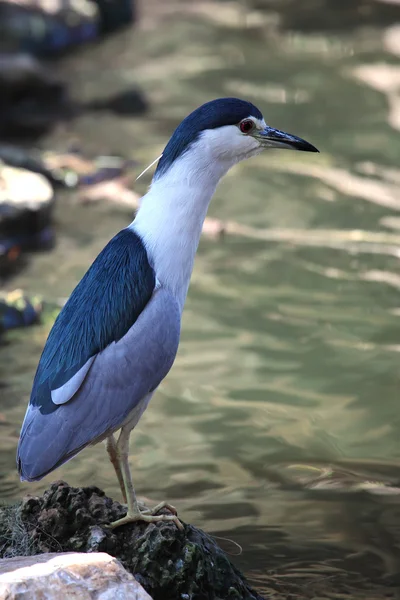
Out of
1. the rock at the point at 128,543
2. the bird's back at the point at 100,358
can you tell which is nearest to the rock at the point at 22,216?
the bird's back at the point at 100,358

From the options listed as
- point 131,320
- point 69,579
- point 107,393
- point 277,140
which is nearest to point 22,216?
point 277,140

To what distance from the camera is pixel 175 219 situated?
4.16m

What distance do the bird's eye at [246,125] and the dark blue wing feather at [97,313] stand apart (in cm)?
63

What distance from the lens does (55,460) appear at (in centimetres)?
385

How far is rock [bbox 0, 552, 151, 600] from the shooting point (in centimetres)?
318

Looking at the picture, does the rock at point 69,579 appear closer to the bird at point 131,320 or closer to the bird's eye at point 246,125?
the bird at point 131,320

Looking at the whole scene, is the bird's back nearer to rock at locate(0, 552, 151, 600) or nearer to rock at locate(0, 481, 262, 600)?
rock at locate(0, 481, 262, 600)

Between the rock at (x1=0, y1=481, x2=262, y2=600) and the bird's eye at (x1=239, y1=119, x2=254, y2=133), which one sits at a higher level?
the bird's eye at (x1=239, y1=119, x2=254, y2=133)

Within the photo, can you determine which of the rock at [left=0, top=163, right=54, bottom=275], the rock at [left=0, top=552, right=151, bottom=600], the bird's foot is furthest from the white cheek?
the rock at [left=0, top=163, right=54, bottom=275]

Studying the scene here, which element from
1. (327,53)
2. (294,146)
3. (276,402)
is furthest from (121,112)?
(294,146)

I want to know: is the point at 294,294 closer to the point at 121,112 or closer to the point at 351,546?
the point at 351,546

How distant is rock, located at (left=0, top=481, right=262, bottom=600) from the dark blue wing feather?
36 cm

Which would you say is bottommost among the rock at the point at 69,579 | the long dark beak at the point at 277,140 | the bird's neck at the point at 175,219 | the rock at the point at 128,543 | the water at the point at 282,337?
the water at the point at 282,337

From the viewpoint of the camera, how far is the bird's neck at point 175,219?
13.6ft
